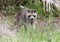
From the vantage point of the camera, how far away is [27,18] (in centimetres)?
895

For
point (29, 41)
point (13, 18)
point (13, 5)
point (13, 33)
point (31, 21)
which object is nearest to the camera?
point (29, 41)

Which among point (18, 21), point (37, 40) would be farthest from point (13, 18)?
point (37, 40)

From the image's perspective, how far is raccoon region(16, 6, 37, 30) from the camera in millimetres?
8609

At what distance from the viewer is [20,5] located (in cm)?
A: 1048

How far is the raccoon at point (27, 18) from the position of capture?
861cm

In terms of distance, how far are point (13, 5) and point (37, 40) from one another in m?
4.17

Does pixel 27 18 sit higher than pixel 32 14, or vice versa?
pixel 32 14

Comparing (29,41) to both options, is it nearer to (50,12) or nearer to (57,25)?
(57,25)

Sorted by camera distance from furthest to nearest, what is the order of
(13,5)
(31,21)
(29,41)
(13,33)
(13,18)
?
(13,5), (13,18), (31,21), (13,33), (29,41)

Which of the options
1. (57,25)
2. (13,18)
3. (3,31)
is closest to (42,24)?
(57,25)

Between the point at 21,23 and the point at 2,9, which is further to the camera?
the point at 2,9

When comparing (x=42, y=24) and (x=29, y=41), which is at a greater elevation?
(x=29, y=41)

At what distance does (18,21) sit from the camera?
938 cm

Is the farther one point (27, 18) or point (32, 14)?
point (27, 18)
